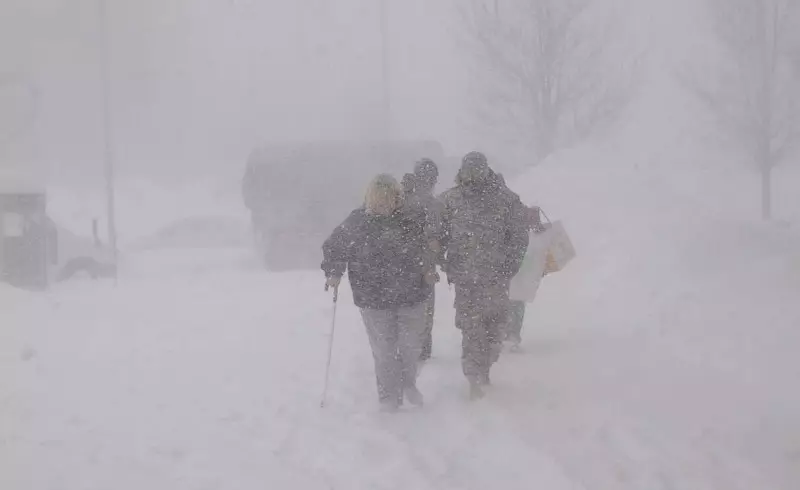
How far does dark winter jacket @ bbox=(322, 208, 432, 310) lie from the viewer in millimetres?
5621

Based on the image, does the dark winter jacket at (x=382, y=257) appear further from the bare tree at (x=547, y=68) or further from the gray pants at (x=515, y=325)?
the bare tree at (x=547, y=68)

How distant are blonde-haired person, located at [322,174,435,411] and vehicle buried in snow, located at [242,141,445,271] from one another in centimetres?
960

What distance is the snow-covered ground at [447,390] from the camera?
15.2ft

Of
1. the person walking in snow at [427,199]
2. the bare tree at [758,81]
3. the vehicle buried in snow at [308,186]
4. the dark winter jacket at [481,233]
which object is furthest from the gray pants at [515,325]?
the bare tree at [758,81]

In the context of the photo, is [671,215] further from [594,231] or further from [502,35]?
[502,35]

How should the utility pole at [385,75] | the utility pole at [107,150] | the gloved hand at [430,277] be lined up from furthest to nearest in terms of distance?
1. the utility pole at [385,75]
2. the utility pole at [107,150]
3. the gloved hand at [430,277]

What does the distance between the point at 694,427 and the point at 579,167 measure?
1262cm

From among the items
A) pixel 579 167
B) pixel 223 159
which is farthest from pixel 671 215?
pixel 223 159

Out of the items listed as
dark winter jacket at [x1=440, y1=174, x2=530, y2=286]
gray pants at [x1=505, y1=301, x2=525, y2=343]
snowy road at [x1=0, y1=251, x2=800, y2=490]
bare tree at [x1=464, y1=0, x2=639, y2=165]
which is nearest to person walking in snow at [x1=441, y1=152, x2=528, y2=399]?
dark winter jacket at [x1=440, y1=174, x2=530, y2=286]

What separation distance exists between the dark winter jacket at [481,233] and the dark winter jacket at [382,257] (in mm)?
331

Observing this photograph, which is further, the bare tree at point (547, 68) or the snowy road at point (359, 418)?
the bare tree at point (547, 68)

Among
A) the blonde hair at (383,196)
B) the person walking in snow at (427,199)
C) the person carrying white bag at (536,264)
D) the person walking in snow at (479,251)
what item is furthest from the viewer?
the person carrying white bag at (536,264)

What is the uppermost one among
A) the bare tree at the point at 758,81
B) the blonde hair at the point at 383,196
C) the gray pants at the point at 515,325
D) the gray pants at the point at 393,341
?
the bare tree at the point at 758,81

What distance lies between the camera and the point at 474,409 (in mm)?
5805
